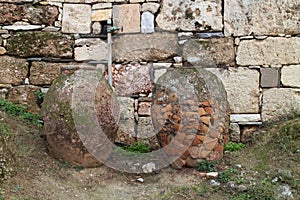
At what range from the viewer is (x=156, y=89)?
377cm

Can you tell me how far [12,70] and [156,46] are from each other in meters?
1.87

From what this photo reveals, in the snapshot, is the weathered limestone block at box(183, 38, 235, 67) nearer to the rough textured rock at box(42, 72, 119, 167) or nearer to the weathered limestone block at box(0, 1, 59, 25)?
the rough textured rock at box(42, 72, 119, 167)

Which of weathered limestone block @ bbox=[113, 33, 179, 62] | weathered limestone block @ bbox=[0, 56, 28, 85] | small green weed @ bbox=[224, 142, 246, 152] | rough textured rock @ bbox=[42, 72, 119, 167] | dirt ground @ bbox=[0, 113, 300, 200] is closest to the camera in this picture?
dirt ground @ bbox=[0, 113, 300, 200]

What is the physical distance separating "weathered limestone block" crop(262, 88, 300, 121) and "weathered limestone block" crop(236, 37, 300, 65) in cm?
36

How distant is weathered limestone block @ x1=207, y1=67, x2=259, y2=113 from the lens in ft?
14.4

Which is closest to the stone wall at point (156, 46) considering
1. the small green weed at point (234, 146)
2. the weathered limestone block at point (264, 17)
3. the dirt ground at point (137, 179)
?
the weathered limestone block at point (264, 17)

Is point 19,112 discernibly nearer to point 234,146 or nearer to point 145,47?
point 145,47

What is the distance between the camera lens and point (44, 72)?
455cm

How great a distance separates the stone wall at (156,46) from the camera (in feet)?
14.4

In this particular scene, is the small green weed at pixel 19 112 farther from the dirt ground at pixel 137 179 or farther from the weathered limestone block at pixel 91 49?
the weathered limestone block at pixel 91 49

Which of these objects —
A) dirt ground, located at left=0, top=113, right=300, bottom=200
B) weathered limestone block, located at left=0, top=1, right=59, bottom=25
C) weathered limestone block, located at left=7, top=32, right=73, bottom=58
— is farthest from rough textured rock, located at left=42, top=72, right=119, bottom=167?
weathered limestone block, located at left=0, top=1, right=59, bottom=25

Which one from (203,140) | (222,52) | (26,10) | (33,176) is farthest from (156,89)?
(26,10)

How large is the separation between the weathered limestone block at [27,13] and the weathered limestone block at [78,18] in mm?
171

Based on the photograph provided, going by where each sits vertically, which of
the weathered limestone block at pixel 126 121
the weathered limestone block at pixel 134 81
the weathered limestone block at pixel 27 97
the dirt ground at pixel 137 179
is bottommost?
the dirt ground at pixel 137 179
